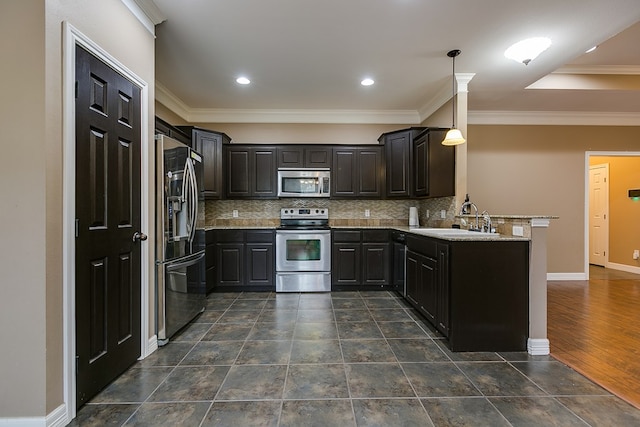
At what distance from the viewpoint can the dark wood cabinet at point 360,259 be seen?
4.17 meters

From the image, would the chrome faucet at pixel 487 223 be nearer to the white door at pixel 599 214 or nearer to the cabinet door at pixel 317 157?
the cabinet door at pixel 317 157

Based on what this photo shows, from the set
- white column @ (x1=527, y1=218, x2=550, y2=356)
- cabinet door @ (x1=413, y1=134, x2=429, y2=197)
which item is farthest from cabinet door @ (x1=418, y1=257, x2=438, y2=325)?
cabinet door @ (x1=413, y1=134, x2=429, y2=197)

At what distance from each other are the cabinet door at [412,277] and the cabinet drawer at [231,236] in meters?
2.31

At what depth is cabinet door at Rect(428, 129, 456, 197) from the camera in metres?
3.57

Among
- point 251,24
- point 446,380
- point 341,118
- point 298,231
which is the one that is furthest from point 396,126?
point 446,380

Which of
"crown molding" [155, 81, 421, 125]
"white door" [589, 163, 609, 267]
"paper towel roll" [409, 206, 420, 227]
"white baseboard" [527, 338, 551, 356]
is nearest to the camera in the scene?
"white baseboard" [527, 338, 551, 356]

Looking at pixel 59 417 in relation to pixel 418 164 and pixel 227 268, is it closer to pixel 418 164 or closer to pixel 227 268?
pixel 227 268

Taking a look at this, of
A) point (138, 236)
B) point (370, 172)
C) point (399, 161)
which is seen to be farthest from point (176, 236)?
point (399, 161)

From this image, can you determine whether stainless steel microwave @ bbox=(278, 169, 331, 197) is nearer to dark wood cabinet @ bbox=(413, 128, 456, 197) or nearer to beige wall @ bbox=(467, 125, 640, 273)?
dark wood cabinet @ bbox=(413, 128, 456, 197)

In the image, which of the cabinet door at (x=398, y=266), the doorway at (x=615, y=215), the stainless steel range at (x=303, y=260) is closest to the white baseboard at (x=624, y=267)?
the doorway at (x=615, y=215)

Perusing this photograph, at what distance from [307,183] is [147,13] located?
2.70m

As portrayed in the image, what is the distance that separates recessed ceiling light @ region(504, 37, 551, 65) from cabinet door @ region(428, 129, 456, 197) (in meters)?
1.05

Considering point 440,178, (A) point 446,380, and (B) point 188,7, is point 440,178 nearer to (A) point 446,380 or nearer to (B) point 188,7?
(A) point 446,380

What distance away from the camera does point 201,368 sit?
2096 millimetres
